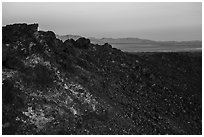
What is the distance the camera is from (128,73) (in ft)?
74.9

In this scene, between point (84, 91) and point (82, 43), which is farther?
point (82, 43)

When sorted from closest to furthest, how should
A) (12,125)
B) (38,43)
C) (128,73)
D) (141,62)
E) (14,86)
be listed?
(12,125) < (14,86) < (38,43) < (128,73) < (141,62)

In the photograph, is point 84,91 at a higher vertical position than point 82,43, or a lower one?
lower

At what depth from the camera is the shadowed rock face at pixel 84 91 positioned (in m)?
15.4

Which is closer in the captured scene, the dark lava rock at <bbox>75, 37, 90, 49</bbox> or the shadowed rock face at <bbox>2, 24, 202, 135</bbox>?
the shadowed rock face at <bbox>2, 24, 202, 135</bbox>

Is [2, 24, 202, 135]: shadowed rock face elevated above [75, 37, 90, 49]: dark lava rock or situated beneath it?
situated beneath

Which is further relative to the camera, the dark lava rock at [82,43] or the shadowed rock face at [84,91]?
the dark lava rock at [82,43]

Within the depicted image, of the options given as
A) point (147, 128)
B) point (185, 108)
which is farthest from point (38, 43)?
point (185, 108)

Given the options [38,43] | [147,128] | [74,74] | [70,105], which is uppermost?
[38,43]

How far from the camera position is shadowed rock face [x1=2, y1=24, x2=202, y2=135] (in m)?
15.4

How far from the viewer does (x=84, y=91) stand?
18.0m

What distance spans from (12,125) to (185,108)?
11834mm

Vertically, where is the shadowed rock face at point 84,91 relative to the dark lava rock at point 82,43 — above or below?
below

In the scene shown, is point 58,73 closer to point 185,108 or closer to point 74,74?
point 74,74
